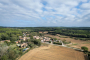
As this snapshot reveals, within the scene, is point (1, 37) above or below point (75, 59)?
above

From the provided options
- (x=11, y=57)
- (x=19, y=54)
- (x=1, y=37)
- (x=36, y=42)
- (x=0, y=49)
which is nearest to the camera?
(x=11, y=57)

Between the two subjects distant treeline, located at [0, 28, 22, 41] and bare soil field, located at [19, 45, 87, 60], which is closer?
bare soil field, located at [19, 45, 87, 60]

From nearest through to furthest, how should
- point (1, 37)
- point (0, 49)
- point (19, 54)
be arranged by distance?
point (0, 49), point (19, 54), point (1, 37)

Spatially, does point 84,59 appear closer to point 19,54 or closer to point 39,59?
point 39,59

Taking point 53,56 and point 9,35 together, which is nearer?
point 53,56

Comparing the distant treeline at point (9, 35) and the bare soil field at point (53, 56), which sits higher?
the distant treeline at point (9, 35)

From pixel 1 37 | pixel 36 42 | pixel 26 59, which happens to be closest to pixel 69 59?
pixel 26 59

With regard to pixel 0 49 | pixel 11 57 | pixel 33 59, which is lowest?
pixel 33 59

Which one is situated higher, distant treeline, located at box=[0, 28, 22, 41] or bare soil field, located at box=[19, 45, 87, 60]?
distant treeline, located at box=[0, 28, 22, 41]

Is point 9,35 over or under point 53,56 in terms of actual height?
over

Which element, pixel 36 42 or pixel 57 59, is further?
pixel 36 42

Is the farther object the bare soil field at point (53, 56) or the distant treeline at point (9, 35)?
the distant treeline at point (9, 35)
